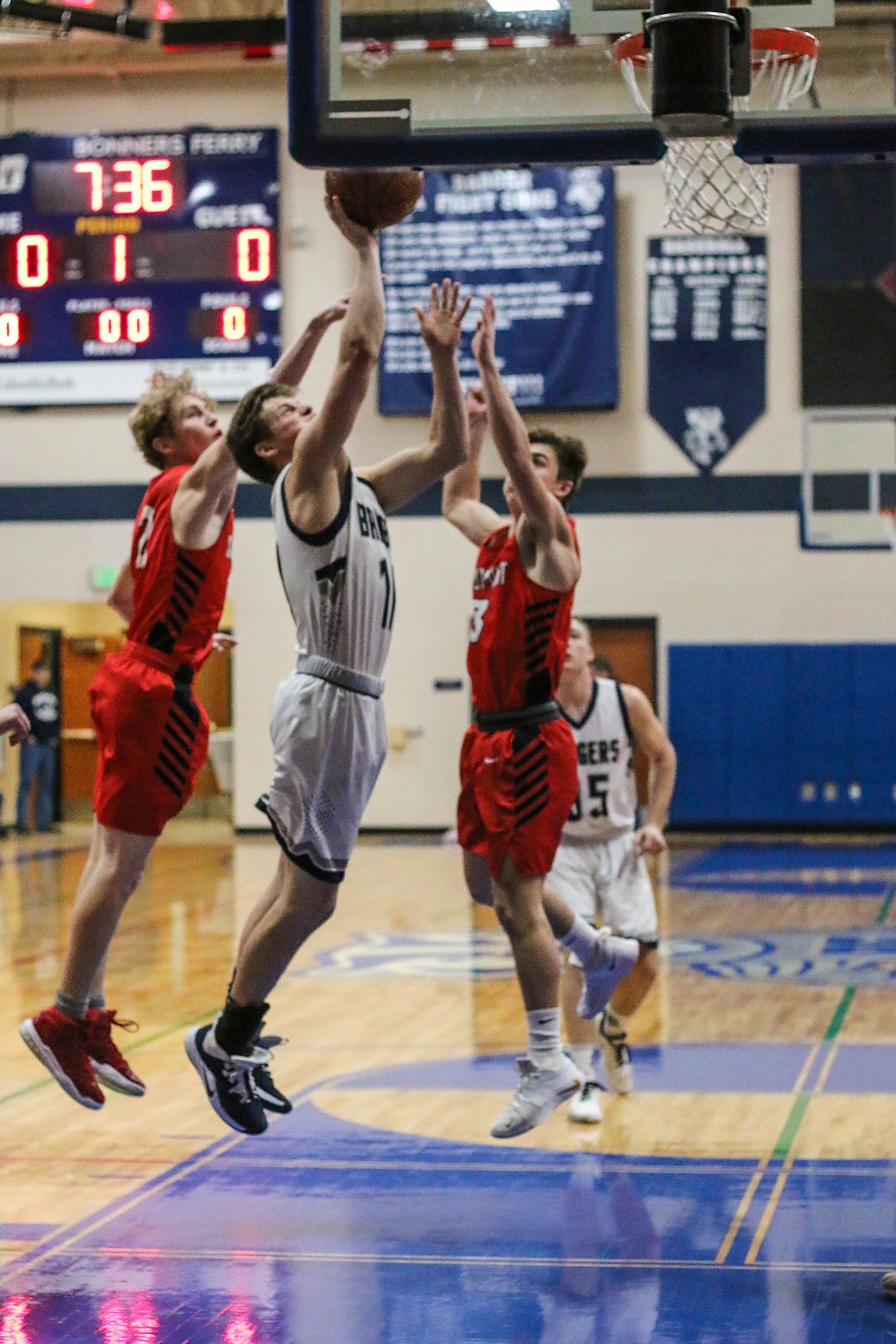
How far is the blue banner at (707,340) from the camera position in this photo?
1761 cm

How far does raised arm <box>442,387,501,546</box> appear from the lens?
5.09 m

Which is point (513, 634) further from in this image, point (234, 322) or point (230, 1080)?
point (234, 322)

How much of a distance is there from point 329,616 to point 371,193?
3.43ft

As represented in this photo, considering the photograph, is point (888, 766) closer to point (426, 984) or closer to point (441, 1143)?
point (426, 984)

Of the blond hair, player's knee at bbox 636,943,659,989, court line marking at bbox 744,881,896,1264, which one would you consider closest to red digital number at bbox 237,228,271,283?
court line marking at bbox 744,881,896,1264

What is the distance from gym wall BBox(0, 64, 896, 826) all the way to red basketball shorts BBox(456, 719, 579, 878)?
42.6 ft

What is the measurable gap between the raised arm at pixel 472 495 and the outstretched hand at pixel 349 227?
0.82 m

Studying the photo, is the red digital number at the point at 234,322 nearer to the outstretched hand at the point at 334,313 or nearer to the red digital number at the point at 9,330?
the red digital number at the point at 9,330

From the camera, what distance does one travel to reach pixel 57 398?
17.6 m

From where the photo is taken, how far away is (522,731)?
16.0ft

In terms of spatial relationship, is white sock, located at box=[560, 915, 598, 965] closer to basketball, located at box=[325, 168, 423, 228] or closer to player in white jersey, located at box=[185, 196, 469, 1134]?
player in white jersey, located at box=[185, 196, 469, 1134]

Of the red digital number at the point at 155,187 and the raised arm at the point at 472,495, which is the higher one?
the red digital number at the point at 155,187

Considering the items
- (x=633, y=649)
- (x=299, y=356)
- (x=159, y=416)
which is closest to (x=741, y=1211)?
(x=299, y=356)

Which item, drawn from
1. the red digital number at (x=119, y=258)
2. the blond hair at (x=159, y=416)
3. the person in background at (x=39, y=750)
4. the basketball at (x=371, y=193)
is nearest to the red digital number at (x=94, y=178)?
the red digital number at (x=119, y=258)
